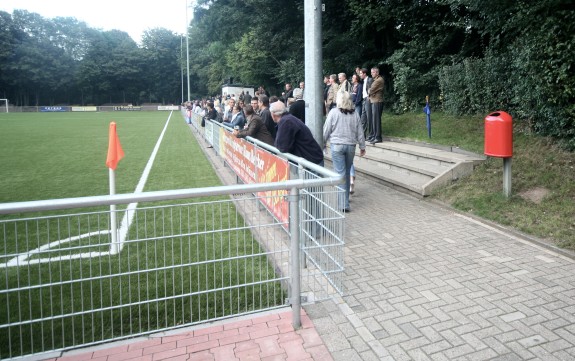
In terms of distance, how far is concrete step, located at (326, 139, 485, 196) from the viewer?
8.05 meters

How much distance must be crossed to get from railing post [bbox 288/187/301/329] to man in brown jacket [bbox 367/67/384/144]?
28.1 ft

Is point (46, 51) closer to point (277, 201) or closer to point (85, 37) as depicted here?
point (85, 37)

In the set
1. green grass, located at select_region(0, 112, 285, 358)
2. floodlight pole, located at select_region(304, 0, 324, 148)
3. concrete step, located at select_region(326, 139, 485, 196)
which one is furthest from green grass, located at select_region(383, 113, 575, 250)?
green grass, located at select_region(0, 112, 285, 358)

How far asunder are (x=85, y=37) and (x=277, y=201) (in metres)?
109

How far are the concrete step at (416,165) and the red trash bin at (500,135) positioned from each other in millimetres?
1246

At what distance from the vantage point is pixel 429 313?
379 cm

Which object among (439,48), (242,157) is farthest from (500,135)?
(439,48)

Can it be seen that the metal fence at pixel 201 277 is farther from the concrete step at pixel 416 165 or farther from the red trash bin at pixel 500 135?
the concrete step at pixel 416 165

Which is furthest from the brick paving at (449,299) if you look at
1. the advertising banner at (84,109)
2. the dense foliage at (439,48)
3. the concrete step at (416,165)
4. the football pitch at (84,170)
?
the advertising banner at (84,109)

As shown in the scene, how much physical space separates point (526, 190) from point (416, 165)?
104 inches

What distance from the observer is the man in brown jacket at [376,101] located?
450 inches

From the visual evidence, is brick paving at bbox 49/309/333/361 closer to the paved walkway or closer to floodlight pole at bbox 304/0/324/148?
the paved walkway

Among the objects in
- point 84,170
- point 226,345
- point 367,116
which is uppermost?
point 367,116

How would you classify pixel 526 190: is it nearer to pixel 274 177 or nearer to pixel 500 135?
pixel 500 135
